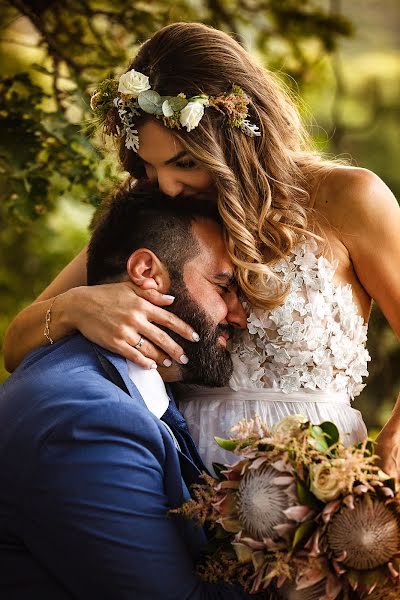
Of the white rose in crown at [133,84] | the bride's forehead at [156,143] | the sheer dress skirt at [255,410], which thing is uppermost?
the white rose in crown at [133,84]

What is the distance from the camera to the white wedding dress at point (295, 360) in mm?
2363

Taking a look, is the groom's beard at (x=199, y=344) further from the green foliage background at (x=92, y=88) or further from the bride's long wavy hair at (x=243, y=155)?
the green foliage background at (x=92, y=88)

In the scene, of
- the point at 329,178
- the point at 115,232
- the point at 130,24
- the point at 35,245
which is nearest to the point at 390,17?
the point at 130,24

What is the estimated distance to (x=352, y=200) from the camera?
241cm

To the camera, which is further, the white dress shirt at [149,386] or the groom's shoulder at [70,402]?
the white dress shirt at [149,386]

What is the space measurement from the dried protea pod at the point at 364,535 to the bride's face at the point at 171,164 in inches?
43.4

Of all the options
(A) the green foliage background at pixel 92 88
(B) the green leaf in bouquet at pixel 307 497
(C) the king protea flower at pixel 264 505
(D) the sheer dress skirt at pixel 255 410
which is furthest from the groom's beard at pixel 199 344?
(A) the green foliage background at pixel 92 88

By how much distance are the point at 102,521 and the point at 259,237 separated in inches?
38.5

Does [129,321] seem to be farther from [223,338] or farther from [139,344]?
[223,338]

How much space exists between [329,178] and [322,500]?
3.84 feet

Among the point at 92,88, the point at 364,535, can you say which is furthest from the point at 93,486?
the point at 92,88

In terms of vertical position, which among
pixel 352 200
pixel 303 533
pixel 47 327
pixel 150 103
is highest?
pixel 150 103

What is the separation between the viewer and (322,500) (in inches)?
64.2

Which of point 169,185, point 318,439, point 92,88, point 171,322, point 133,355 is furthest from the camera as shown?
point 92,88
